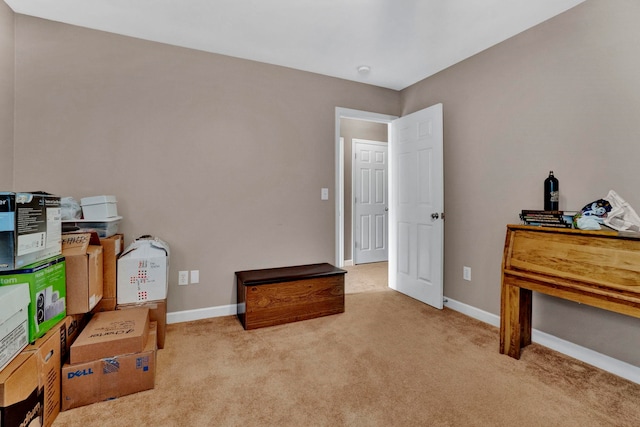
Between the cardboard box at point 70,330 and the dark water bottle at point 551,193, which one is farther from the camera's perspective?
the dark water bottle at point 551,193

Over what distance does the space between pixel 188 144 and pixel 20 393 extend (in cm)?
198

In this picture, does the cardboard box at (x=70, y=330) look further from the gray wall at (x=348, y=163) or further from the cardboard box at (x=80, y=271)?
the gray wall at (x=348, y=163)

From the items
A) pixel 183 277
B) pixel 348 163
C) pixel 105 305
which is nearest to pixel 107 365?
pixel 105 305

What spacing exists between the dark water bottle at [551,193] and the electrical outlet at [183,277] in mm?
2873

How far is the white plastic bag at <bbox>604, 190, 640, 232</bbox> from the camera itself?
1.67 meters

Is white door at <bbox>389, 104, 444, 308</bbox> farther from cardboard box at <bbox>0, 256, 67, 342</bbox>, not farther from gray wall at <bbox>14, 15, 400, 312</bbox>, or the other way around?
cardboard box at <bbox>0, 256, 67, 342</bbox>

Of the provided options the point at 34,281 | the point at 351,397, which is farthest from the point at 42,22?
the point at 351,397

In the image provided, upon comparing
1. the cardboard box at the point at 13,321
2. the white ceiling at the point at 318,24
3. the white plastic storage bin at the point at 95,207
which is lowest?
the cardboard box at the point at 13,321

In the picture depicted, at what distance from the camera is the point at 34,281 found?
54.6 inches

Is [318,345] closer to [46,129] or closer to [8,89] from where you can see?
[46,129]

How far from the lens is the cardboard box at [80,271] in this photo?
5.60 feet

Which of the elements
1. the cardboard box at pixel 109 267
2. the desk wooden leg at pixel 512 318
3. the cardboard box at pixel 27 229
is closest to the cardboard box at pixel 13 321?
the cardboard box at pixel 27 229

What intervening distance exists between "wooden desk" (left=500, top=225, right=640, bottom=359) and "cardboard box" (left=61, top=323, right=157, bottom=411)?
2.27 meters

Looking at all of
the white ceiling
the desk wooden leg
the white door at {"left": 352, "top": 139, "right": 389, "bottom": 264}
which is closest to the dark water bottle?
the desk wooden leg
